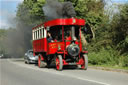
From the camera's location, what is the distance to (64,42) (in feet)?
55.3

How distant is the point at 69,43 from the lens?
16.9 m

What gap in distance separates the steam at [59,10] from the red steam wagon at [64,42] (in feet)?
7.65

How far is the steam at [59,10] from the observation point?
19.9 meters

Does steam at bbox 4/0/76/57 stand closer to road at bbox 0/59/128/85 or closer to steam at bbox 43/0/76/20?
steam at bbox 43/0/76/20

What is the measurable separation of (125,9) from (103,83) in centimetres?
1227

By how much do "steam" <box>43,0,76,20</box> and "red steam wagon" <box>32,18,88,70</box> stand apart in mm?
2330

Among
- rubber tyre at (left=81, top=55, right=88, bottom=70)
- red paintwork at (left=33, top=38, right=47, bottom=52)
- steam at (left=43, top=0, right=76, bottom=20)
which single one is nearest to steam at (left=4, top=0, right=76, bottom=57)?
steam at (left=43, top=0, right=76, bottom=20)

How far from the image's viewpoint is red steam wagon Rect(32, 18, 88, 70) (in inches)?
653

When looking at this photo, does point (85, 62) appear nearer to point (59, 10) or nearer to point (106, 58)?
point (106, 58)

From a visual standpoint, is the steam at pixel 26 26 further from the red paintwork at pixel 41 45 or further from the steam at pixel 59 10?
the red paintwork at pixel 41 45

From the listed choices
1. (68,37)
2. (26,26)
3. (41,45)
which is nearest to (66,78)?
(68,37)

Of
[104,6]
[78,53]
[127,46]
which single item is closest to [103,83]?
[78,53]

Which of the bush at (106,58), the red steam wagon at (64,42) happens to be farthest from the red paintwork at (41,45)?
the bush at (106,58)

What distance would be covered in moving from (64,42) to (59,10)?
5242 mm
